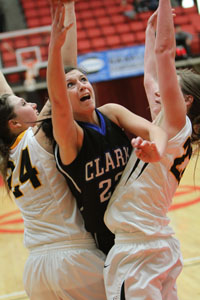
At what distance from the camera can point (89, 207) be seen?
7.89 ft

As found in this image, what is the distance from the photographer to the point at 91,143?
234cm

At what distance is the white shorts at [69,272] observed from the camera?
8.17 ft

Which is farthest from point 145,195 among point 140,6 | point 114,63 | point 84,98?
point 140,6

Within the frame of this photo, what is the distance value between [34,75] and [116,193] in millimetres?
10878

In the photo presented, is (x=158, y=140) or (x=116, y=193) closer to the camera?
(x=158, y=140)

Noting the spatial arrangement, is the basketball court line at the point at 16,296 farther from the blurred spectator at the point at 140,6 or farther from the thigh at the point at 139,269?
the blurred spectator at the point at 140,6

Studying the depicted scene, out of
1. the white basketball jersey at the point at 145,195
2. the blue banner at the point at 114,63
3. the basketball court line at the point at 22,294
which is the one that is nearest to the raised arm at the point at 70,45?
the white basketball jersey at the point at 145,195

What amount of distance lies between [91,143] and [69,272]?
0.77 meters

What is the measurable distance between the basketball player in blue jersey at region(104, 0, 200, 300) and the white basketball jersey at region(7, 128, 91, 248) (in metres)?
0.30

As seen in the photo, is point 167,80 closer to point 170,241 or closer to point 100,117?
point 100,117

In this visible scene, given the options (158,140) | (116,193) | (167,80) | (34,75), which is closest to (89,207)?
(116,193)

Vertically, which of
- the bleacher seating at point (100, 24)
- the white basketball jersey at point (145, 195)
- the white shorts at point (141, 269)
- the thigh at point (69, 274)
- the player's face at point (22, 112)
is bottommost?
the bleacher seating at point (100, 24)

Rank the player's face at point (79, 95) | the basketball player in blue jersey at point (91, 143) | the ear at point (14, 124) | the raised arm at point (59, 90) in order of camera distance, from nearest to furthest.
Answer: the raised arm at point (59, 90) < the basketball player in blue jersey at point (91, 143) < the player's face at point (79, 95) < the ear at point (14, 124)

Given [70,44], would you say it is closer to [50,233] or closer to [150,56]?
[150,56]
